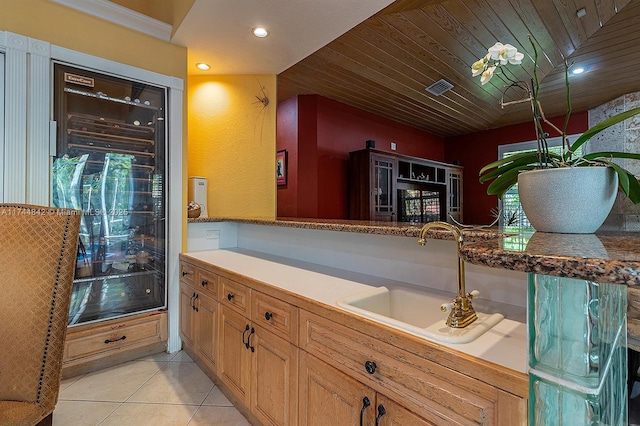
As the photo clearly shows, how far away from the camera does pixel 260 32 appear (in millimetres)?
2197

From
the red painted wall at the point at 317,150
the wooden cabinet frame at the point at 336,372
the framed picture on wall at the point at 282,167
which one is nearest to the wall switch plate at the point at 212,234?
the wooden cabinet frame at the point at 336,372

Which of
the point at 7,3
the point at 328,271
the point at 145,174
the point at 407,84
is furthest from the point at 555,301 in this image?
the point at 407,84

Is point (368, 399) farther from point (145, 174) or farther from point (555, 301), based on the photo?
point (145, 174)

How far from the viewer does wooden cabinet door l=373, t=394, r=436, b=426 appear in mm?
883

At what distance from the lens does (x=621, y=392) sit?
0.65 metres

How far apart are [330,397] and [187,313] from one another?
1.53m

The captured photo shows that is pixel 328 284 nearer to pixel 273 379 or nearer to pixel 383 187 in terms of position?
pixel 273 379

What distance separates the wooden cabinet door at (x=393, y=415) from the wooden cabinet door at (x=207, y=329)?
1.20 m

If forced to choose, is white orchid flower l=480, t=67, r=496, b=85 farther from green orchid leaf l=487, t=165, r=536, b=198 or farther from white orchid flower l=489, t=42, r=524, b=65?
green orchid leaf l=487, t=165, r=536, b=198

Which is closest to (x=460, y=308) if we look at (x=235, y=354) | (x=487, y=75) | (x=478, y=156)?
(x=487, y=75)

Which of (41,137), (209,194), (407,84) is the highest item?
(407,84)

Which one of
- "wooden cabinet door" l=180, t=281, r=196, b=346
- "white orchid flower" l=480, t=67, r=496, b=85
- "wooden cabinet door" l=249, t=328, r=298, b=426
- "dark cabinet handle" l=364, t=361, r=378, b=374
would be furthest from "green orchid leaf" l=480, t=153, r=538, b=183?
"wooden cabinet door" l=180, t=281, r=196, b=346

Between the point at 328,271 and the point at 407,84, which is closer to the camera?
the point at 328,271

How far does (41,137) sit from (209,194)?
126 cm
